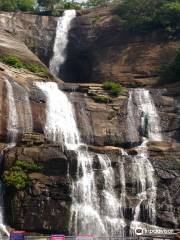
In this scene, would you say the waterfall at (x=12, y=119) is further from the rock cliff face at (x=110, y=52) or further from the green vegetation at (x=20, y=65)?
the rock cliff face at (x=110, y=52)

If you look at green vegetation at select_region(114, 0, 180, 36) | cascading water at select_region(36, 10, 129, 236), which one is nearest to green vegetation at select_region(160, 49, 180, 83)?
green vegetation at select_region(114, 0, 180, 36)

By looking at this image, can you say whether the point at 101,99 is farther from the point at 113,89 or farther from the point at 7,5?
the point at 7,5

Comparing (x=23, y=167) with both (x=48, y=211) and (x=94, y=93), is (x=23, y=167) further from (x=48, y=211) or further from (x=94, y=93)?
(x=94, y=93)

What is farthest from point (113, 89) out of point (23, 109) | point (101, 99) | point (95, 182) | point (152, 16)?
point (152, 16)

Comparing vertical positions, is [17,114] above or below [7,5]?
below

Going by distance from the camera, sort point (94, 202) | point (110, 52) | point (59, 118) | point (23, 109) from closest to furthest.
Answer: point (94, 202), point (23, 109), point (59, 118), point (110, 52)

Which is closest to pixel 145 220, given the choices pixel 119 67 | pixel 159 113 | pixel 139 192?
pixel 139 192

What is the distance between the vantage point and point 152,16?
63250mm

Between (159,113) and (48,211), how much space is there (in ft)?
56.0

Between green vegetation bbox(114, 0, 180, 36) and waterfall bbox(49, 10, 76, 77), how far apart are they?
6.20 metres

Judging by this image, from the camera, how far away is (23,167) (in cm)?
3697

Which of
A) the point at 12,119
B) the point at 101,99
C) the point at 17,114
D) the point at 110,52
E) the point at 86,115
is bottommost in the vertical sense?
the point at 12,119

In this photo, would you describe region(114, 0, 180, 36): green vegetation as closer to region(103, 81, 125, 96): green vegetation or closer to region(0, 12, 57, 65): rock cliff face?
region(0, 12, 57, 65): rock cliff face

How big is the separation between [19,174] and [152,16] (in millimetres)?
33043
